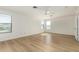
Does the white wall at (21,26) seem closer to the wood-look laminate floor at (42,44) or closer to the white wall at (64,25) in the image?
the wood-look laminate floor at (42,44)

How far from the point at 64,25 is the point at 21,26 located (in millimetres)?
1006

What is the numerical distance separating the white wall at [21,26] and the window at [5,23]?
0.28 ft

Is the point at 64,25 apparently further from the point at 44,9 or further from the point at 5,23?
the point at 5,23

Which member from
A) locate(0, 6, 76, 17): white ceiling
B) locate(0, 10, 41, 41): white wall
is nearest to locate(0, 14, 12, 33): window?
locate(0, 10, 41, 41): white wall

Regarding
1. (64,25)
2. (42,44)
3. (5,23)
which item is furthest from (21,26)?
(64,25)

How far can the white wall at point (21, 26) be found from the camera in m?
2.03

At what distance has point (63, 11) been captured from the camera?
215 centimetres

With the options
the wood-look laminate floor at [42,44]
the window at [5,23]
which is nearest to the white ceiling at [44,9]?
the window at [5,23]

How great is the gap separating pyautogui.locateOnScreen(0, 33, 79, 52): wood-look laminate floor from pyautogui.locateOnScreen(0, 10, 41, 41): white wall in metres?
0.11

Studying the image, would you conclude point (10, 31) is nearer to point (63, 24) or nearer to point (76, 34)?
point (63, 24)
